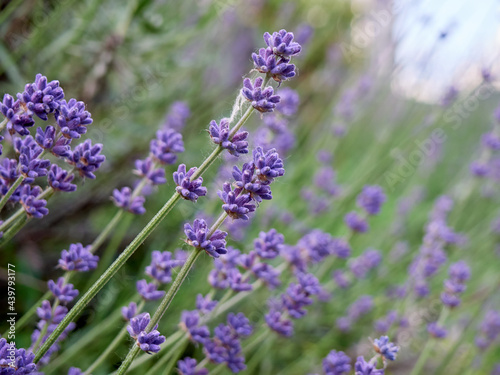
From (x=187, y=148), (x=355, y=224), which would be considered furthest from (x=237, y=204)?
(x=187, y=148)

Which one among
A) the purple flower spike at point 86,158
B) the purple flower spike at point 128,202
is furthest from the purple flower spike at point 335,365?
the purple flower spike at point 86,158

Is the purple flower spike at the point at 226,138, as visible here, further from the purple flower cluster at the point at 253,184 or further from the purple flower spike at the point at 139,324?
the purple flower spike at the point at 139,324

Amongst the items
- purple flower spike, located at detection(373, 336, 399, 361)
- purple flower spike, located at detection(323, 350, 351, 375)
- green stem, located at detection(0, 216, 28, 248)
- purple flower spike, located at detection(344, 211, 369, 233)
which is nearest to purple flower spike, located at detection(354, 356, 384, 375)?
purple flower spike, located at detection(373, 336, 399, 361)

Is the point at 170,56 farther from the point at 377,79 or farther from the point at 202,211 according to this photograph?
the point at 377,79

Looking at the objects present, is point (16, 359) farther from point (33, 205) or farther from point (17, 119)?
point (17, 119)

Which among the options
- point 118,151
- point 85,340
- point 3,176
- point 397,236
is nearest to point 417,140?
point 397,236
